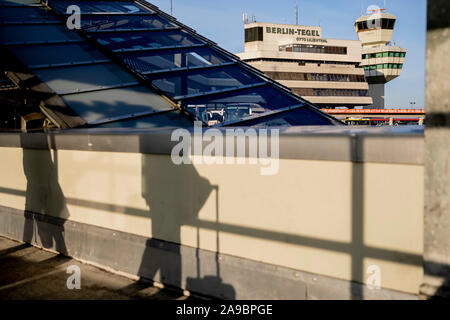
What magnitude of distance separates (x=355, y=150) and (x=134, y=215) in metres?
4.23

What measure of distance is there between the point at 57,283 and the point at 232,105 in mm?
8314

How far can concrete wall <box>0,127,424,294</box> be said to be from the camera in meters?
5.89

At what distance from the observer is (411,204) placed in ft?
19.0

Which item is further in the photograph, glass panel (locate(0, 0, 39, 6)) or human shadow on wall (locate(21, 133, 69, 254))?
glass panel (locate(0, 0, 39, 6))

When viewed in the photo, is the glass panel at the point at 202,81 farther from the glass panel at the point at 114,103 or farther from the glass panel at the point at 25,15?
the glass panel at the point at 25,15

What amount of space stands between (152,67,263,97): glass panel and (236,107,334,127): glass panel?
6.91 feet

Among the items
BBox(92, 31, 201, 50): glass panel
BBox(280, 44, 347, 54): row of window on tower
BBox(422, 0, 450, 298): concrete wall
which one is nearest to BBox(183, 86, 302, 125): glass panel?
BBox(92, 31, 201, 50): glass panel

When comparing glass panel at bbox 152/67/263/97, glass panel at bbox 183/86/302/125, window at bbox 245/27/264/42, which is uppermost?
window at bbox 245/27/264/42

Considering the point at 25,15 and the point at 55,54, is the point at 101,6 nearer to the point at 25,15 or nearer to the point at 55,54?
the point at 25,15

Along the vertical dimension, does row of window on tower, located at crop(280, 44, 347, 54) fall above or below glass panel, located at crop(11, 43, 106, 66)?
above

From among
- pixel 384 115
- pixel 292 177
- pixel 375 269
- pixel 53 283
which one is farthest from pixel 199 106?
pixel 384 115

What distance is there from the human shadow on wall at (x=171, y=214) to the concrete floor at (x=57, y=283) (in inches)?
10.8

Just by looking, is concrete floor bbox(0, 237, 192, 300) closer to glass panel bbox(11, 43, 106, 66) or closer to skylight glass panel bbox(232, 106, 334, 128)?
skylight glass panel bbox(232, 106, 334, 128)

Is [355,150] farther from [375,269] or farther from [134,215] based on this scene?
[134,215]
